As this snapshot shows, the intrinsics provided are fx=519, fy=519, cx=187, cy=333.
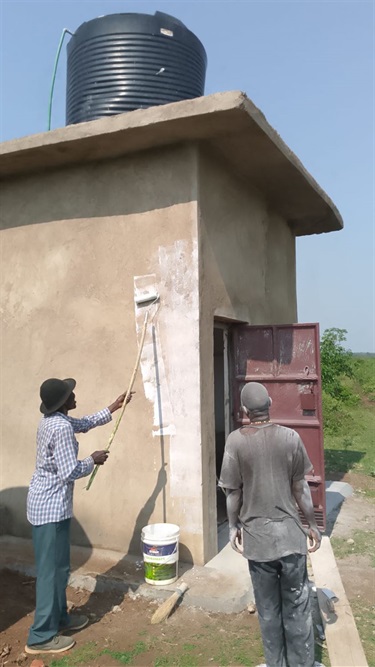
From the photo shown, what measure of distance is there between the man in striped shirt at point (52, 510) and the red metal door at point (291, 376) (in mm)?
2478

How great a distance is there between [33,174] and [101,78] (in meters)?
1.56

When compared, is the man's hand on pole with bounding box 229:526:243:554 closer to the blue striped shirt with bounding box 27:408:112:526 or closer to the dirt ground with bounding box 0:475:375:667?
the dirt ground with bounding box 0:475:375:667

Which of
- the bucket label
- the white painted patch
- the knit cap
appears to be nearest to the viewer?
the knit cap

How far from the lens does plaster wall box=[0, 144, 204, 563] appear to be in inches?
190

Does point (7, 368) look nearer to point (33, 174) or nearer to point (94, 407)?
point (94, 407)

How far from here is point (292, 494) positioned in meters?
3.13

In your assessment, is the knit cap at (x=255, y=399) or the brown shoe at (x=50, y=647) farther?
the brown shoe at (x=50, y=647)

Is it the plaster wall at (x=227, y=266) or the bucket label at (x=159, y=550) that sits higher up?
the plaster wall at (x=227, y=266)

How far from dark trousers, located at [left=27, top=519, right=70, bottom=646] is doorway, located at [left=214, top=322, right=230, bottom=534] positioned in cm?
235

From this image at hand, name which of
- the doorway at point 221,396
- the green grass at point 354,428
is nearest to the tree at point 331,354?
the green grass at point 354,428

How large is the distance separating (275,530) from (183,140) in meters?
3.56

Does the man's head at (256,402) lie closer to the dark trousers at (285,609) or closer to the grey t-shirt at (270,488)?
the grey t-shirt at (270,488)

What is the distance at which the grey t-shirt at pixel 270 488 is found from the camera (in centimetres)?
296

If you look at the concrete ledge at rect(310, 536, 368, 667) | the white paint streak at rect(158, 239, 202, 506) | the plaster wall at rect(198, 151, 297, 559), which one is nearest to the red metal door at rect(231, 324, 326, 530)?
the plaster wall at rect(198, 151, 297, 559)
